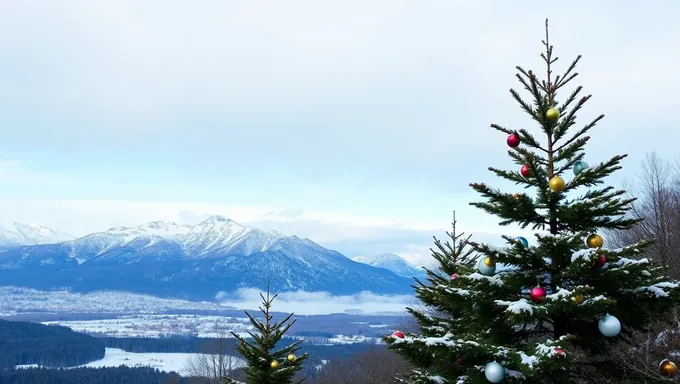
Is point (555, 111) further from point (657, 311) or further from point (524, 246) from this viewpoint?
point (657, 311)

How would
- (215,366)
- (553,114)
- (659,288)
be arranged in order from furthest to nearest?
(215,366) < (553,114) < (659,288)

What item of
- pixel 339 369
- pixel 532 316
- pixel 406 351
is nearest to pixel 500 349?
pixel 532 316

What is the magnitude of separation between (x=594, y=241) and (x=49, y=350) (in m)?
197

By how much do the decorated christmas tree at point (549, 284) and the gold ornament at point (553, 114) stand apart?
13 mm

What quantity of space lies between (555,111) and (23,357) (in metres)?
198

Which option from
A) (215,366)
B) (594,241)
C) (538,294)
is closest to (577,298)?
(538,294)

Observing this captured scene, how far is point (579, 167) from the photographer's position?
6836 mm

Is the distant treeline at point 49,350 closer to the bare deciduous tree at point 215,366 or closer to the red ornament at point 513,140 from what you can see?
the bare deciduous tree at point 215,366

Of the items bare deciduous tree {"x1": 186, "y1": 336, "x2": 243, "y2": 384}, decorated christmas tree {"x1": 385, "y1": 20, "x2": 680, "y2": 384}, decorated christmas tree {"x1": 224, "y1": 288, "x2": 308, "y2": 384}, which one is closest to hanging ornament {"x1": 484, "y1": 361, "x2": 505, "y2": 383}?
decorated christmas tree {"x1": 385, "y1": 20, "x2": 680, "y2": 384}

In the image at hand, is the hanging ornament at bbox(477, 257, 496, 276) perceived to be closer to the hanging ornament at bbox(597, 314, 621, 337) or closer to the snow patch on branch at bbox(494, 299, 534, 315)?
the snow patch on branch at bbox(494, 299, 534, 315)

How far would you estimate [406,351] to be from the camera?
6.81 meters

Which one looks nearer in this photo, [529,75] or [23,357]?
[529,75]

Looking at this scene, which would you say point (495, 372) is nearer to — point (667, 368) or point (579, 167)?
point (667, 368)

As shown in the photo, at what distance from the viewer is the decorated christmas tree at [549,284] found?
6.12m
